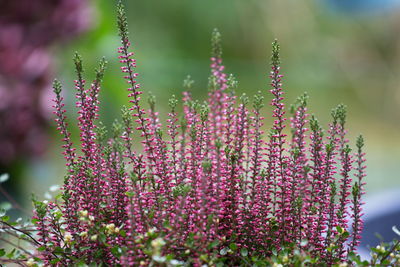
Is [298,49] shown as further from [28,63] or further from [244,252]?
[244,252]

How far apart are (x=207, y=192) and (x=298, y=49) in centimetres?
415

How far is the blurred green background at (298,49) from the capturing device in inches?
172

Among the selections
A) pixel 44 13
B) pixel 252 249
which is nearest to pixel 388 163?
pixel 44 13

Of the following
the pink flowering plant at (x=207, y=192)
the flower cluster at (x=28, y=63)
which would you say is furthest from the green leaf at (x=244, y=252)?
the flower cluster at (x=28, y=63)

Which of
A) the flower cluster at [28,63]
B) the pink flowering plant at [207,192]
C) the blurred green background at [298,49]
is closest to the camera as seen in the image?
the pink flowering plant at [207,192]

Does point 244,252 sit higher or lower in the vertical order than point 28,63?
lower

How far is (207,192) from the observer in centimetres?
76

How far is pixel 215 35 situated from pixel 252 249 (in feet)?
0.92

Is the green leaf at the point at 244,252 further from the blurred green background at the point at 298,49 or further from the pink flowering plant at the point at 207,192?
the blurred green background at the point at 298,49

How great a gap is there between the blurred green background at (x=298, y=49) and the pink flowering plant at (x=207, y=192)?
10.5 feet

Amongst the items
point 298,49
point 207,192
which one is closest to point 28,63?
point 207,192

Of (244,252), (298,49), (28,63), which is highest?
(298,49)

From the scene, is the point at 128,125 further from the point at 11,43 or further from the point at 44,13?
the point at 44,13

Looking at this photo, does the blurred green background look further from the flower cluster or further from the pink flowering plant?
the pink flowering plant
